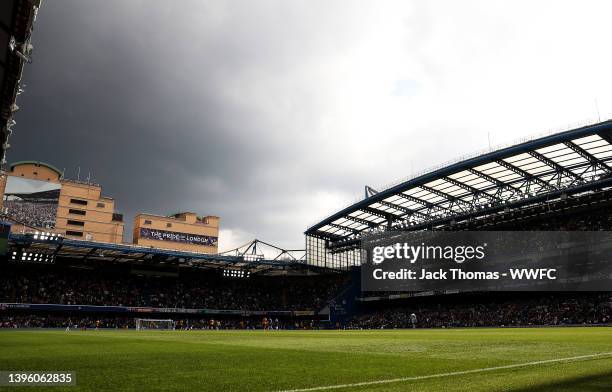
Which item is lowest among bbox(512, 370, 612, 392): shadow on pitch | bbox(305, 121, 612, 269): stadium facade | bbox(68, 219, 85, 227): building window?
bbox(512, 370, 612, 392): shadow on pitch

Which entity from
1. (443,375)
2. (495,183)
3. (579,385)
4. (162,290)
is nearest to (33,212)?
(162,290)

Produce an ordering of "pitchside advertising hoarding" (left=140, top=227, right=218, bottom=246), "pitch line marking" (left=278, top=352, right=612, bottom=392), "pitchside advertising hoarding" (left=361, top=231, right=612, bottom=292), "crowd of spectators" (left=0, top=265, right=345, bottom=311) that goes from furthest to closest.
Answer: "pitchside advertising hoarding" (left=140, top=227, right=218, bottom=246)
"crowd of spectators" (left=0, top=265, right=345, bottom=311)
"pitchside advertising hoarding" (left=361, top=231, right=612, bottom=292)
"pitch line marking" (left=278, top=352, right=612, bottom=392)

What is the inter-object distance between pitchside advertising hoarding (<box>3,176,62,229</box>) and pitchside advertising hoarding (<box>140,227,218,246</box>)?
64.2 feet

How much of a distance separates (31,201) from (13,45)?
8366 cm

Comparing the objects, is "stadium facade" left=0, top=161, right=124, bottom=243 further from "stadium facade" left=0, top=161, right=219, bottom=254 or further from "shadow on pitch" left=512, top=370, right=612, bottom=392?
"shadow on pitch" left=512, top=370, right=612, bottom=392

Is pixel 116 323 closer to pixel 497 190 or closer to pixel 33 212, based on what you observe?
pixel 33 212

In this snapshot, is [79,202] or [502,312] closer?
[502,312]

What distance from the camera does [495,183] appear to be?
162ft

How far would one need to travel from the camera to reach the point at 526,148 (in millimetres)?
40625

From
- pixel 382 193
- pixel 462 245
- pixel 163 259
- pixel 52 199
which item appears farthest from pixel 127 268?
pixel 462 245

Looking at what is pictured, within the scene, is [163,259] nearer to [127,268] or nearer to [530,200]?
[127,268]

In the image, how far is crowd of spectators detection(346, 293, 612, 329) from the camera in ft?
141

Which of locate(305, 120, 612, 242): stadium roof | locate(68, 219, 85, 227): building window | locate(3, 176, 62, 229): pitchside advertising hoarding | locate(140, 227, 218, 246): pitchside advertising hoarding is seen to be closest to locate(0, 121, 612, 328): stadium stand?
locate(305, 120, 612, 242): stadium roof

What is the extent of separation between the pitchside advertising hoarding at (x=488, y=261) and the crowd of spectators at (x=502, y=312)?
150cm
